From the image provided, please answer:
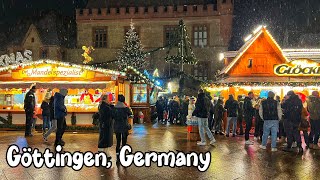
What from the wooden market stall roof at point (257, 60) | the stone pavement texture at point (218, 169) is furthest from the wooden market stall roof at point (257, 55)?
the stone pavement texture at point (218, 169)

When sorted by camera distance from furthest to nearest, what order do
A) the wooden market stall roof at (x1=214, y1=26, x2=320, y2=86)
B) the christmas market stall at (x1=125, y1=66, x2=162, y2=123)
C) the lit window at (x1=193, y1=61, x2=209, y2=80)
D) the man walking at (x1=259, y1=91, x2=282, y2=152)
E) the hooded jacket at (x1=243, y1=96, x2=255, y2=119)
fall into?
the lit window at (x1=193, y1=61, x2=209, y2=80)
the wooden market stall roof at (x1=214, y1=26, x2=320, y2=86)
the christmas market stall at (x1=125, y1=66, x2=162, y2=123)
the hooded jacket at (x1=243, y1=96, x2=255, y2=119)
the man walking at (x1=259, y1=91, x2=282, y2=152)

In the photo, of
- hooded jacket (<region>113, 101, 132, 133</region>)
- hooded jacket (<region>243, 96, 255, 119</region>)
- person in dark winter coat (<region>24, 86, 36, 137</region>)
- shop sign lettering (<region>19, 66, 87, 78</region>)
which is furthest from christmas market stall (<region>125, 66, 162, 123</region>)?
hooded jacket (<region>113, 101, 132, 133</region>)

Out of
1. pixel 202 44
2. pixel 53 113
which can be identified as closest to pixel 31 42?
pixel 202 44

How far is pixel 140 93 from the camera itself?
64.0ft

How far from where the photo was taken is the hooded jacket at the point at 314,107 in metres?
9.70

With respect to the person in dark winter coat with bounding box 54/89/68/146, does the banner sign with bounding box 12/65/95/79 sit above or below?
above

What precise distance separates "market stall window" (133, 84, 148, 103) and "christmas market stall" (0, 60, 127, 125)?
15.2ft

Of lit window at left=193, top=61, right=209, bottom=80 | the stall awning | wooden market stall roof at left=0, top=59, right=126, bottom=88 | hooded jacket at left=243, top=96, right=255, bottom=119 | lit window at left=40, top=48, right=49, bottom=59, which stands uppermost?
lit window at left=40, top=48, right=49, bottom=59

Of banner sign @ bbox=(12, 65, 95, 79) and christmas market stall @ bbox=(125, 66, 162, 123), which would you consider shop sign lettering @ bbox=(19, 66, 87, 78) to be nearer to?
banner sign @ bbox=(12, 65, 95, 79)

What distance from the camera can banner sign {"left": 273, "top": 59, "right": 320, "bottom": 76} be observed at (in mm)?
17094

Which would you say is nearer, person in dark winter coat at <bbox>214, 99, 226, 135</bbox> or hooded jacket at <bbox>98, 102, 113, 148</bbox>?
hooded jacket at <bbox>98, 102, 113, 148</bbox>

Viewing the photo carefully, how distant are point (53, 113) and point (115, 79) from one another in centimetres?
443

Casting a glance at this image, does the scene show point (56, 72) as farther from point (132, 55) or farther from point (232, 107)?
point (132, 55)

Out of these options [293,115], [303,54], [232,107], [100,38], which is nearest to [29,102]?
[232,107]
